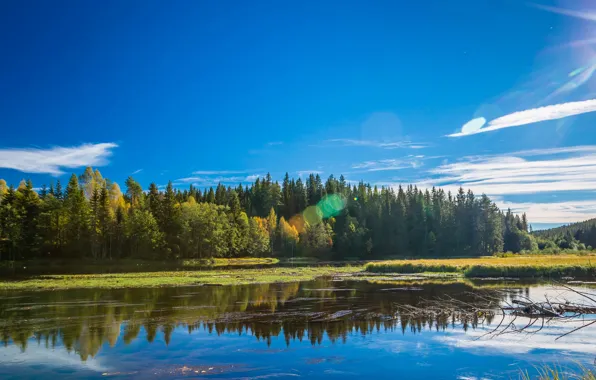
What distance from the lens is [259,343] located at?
1977 cm

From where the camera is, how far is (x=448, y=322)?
78.7 feet

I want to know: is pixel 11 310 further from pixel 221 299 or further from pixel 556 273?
pixel 556 273

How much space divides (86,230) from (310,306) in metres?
75.4

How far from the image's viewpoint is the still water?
1566cm

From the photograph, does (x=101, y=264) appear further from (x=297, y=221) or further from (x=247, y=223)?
(x=297, y=221)

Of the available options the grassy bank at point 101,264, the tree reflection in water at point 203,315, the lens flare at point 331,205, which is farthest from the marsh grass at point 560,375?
the lens flare at point 331,205

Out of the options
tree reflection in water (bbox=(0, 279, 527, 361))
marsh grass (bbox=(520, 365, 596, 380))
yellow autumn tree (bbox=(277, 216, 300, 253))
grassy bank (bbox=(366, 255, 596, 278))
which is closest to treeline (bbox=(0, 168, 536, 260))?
yellow autumn tree (bbox=(277, 216, 300, 253))

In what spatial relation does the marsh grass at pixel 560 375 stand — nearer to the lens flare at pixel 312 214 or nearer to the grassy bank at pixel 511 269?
the grassy bank at pixel 511 269

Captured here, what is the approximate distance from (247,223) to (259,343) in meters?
102

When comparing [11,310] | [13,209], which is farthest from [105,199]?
[11,310]

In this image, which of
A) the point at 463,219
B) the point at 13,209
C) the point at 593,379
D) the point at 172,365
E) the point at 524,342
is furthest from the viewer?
the point at 463,219

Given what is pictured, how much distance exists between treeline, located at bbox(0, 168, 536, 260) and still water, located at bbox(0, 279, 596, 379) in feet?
209

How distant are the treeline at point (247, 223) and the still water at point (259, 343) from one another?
63810mm

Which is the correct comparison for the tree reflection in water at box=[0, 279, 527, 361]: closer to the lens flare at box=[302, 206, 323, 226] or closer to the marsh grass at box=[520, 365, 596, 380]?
the marsh grass at box=[520, 365, 596, 380]
